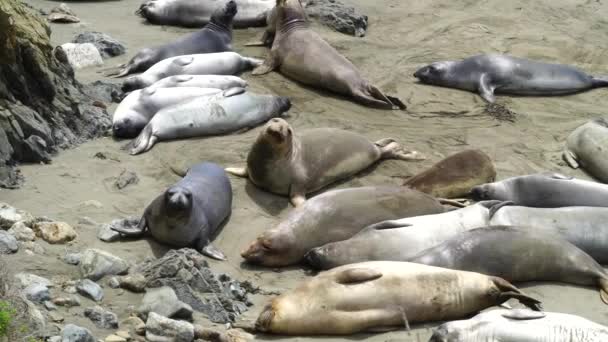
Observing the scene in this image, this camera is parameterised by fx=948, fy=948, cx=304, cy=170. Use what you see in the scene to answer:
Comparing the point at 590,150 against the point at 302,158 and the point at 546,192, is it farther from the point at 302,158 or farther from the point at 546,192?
the point at 302,158

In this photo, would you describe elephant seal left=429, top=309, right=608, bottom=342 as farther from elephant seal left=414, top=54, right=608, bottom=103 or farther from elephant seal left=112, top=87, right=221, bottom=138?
elephant seal left=414, top=54, right=608, bottom=103

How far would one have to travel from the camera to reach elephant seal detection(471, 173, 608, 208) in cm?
729

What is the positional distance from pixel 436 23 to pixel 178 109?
4831mm

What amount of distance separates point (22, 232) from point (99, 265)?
593 mm

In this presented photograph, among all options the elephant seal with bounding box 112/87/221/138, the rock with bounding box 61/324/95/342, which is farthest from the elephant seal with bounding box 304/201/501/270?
the elephant seal with bounding box 112/87/221/138

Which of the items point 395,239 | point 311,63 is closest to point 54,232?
point 395,239

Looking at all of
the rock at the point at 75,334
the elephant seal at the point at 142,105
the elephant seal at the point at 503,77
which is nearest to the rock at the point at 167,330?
the rock at the point at 75,334

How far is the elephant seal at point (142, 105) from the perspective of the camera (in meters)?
8.05

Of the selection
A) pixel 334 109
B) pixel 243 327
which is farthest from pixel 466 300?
pixel 334 109

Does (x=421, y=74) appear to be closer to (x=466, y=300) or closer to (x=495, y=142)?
(x=495, y=142)

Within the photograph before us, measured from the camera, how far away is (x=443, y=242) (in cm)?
617

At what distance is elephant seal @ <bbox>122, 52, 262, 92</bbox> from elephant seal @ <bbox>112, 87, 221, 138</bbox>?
0.36m

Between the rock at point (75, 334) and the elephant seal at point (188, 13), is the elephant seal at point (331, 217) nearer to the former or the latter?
the rock at point (75, 334)

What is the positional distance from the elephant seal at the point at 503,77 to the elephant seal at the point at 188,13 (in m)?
2.37
